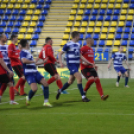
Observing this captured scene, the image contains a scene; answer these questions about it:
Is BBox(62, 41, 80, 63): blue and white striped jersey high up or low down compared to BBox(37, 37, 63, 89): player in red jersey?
up

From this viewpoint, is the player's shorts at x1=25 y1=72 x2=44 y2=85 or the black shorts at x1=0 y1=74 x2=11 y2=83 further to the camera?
the black shorts at x1=0 y1=74 x2=11 y2=83

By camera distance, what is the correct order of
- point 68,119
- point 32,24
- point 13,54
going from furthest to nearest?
point 32,24, point 13,54, point 68,119

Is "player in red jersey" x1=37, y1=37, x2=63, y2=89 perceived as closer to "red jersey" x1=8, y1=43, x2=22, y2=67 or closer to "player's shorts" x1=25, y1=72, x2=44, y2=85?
"red jersey" x1=8, y1=43, x2=22, y2=67

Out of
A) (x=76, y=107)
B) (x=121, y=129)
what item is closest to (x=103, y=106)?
(x=76, y=107)

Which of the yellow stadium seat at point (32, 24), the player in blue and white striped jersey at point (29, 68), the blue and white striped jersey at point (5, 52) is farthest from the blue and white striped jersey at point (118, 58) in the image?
the yellow stadium seat at point (32, 24)

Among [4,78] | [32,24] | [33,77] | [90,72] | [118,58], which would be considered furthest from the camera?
[32,24]

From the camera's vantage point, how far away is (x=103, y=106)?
6.16 m

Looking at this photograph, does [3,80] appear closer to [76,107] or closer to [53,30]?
[76,107]

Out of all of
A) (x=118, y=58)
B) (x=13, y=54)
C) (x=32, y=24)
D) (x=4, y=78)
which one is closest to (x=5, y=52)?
(x=13, y=54)

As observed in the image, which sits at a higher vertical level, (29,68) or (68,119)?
(29,68)

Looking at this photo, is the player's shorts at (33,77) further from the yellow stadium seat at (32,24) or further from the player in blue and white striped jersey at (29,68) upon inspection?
the yellow stadium seat at (32,24)

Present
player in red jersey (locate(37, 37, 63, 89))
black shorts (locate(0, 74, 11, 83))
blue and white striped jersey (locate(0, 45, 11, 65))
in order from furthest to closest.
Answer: player in red jersey (locate(37, 37, 63, 89)) → blue and white striped jersey (locate(0, 45, 11, 65)) → black shorts (locate(0, 74, 11, 83))


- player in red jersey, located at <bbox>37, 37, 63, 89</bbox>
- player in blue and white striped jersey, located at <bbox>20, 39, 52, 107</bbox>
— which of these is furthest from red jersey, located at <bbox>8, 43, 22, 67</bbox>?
player in blue and white striped jersey, located at <bbox>20, 39, 52, 107</bbox>

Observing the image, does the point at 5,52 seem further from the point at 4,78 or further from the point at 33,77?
the point at 33,77
